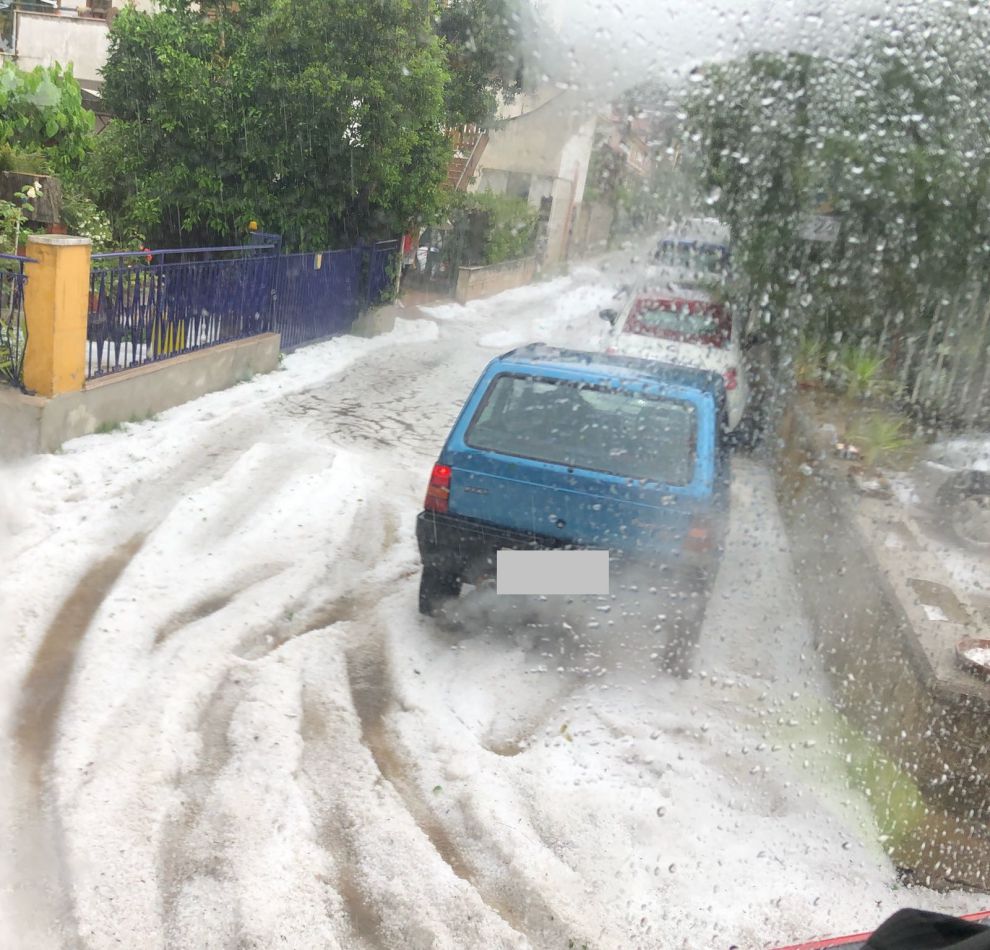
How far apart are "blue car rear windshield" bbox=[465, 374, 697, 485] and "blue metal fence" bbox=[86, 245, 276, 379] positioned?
3.74m

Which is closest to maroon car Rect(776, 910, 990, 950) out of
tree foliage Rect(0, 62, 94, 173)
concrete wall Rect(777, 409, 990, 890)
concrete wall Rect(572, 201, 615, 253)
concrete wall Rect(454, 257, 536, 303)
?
concrete wall Rect(777, 409, 990, 890)

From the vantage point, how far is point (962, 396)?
855 centimetres

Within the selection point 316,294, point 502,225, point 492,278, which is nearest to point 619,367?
point 316,294

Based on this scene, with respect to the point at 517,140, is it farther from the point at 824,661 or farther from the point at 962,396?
the point at 824,661

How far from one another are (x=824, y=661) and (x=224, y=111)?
9056 millimetres

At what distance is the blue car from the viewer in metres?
4.26

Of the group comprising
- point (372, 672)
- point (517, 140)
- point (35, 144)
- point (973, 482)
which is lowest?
point (372, 672)

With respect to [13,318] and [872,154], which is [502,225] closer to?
[872,154]

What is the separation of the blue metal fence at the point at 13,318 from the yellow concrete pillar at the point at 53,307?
0.12 feet

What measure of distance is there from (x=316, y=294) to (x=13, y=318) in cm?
548

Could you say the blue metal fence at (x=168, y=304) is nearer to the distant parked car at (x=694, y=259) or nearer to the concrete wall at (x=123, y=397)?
the concrete wall at (x=123, y=397)

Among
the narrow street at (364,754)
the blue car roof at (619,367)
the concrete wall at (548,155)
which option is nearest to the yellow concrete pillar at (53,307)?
the narrow street at (364,754)

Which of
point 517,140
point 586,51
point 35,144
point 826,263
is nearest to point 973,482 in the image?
point 826,263

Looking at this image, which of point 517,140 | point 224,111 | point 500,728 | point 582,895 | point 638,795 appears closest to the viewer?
point 582,895
